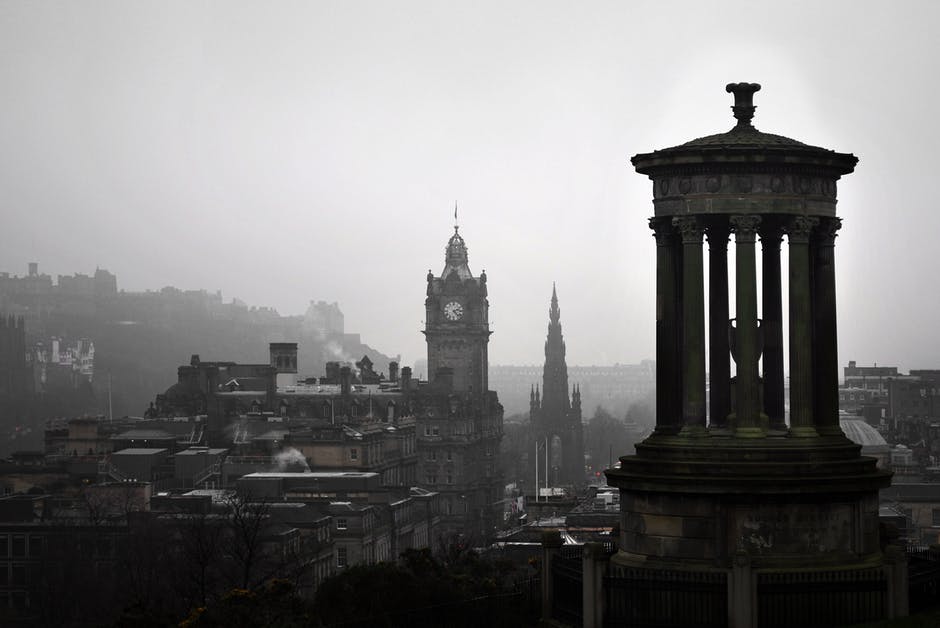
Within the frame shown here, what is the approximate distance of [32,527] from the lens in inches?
5315

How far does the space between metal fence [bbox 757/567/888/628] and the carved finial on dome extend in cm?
1081

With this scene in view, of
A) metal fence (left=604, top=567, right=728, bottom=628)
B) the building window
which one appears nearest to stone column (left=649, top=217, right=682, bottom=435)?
metal fence (left=604, top=567, right=728, bottom=628)

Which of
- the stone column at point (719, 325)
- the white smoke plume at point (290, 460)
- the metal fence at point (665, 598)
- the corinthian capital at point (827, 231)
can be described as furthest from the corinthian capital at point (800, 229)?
the white smoke plume at point (290, 460)

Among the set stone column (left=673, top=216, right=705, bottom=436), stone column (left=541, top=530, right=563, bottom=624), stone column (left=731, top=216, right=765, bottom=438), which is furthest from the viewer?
stone column (left=541, top=530, right=563, bottom=624)

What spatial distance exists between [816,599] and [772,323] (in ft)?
22.8

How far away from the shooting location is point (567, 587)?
44.5m

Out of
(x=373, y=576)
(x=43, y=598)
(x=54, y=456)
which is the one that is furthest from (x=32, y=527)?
(x=373, y=576)

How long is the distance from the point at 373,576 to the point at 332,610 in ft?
14.0

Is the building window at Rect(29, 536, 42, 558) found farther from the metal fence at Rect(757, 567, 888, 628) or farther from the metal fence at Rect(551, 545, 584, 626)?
the metal fence at Rect(757, 567, 888, 628)

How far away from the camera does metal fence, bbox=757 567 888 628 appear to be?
40781 millimetres

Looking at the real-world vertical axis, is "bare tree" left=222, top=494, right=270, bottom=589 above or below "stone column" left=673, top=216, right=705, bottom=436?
below

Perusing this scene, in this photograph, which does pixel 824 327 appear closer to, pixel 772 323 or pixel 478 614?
pixel 772 323

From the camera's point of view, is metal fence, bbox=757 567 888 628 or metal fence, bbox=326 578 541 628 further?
metal fence, bbox=326 578 541 628

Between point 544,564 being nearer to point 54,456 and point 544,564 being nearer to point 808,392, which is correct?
point 808,392
